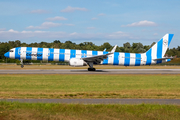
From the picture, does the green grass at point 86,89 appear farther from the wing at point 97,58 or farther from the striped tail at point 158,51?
Result: the striped tail at point 158,51

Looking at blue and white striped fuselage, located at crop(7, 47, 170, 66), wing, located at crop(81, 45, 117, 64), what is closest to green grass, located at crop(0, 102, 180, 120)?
wing, located at crop(81, 45, 117, 64)

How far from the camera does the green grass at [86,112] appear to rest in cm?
1011

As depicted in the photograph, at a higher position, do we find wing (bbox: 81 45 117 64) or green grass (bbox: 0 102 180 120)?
wing (bbox: 81 45 117 64)

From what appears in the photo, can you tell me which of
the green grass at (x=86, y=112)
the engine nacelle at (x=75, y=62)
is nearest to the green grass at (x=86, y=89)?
the green grass at (x=86, y=112)

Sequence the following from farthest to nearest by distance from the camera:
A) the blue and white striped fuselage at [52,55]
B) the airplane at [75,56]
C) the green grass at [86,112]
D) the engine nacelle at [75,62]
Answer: the blue and white striped fuselage at [52,55]
the airplane at [75,56]
the engine nacelle at [75,62]
the green grass at [86,112]

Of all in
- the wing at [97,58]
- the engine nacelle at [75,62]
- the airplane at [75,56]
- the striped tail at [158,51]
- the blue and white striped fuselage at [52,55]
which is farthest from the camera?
the striped tail at [158,51]

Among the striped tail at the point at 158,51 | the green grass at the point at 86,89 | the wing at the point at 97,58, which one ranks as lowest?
the green grass at the point at 86,89

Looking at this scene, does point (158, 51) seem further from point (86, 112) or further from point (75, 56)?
point (86, 112)

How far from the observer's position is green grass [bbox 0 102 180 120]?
10.1 meters

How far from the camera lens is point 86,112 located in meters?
10.8

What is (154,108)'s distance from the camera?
11.7 metres

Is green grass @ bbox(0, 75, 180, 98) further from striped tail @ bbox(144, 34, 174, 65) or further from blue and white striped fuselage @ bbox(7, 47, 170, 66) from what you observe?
striped tail @ bbox(144, 34, 174, 65)

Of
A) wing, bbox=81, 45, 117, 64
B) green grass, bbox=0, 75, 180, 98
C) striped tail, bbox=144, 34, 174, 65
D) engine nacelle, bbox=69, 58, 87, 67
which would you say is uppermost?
striped tail, bbox=144, 34, 174, 65

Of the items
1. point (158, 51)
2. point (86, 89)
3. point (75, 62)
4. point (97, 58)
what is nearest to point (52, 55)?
point (75, 62)
